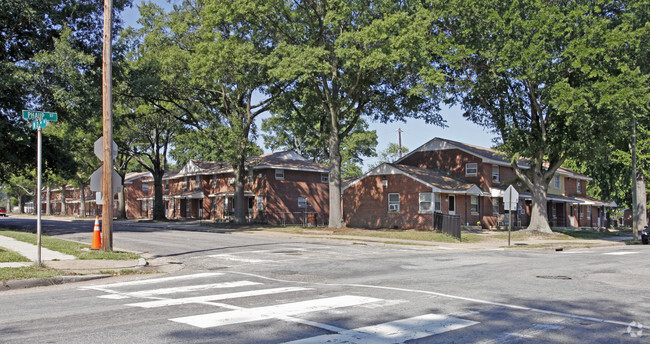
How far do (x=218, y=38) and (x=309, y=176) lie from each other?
62.7 ft

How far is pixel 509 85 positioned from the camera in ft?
106

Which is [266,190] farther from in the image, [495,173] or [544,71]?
[544,71]

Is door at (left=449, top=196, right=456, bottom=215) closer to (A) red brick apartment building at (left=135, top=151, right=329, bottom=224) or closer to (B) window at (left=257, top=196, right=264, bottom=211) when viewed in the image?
(A) red brick apartment building at (left=135, top=151, right=329, bottom=224)

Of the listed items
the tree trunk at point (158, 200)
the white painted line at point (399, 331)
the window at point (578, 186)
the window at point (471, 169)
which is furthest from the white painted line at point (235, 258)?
the window at point (578, 186)

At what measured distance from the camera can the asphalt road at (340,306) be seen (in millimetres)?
6254

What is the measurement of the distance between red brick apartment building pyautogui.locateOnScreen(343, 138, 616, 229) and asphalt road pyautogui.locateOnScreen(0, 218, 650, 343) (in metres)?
22.9

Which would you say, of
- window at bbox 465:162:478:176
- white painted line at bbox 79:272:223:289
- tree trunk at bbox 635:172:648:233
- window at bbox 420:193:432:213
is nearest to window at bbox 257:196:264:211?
window at bbox 420:193:432:213

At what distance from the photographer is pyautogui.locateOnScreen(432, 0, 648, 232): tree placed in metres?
27.0

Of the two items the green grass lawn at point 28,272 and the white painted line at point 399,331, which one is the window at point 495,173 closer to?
the green grass lawn at point 28,272

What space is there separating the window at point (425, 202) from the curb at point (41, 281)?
27.5 m

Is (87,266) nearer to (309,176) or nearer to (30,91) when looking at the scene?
(30,91)

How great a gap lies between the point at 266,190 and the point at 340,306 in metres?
39.2

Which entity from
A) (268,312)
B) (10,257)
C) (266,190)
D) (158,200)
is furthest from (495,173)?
(268,312)

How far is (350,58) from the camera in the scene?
29.2m
